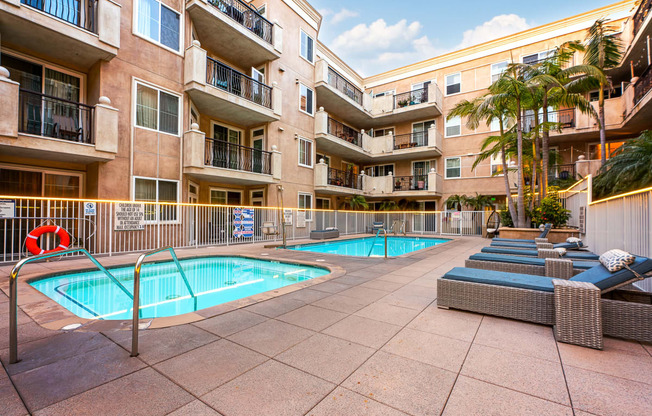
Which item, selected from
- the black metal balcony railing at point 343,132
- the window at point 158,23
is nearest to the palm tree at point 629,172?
the black metal balcony railing at point 343,132

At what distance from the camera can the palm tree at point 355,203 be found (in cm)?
2062

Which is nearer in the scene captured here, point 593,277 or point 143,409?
point 143,409

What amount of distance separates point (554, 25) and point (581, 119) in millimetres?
7250

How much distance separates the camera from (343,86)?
2056 centimetres

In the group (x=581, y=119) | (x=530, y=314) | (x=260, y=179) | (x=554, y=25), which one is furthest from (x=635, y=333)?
(x=554, y=25)

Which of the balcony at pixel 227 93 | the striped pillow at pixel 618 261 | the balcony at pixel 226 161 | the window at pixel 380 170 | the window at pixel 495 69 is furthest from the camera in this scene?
the window at pixel 380 170

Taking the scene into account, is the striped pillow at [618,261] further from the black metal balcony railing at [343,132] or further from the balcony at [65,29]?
the black metal balcony railing at [343,132]

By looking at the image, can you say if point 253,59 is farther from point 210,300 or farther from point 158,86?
point 210,300

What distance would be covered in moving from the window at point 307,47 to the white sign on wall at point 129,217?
13417 mm

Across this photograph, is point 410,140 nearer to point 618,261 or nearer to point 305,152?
point 305,152

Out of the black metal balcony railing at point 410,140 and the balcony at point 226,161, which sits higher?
the black metal balcony railing at point 410,140

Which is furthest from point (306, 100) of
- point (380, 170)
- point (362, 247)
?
point (362, 247)

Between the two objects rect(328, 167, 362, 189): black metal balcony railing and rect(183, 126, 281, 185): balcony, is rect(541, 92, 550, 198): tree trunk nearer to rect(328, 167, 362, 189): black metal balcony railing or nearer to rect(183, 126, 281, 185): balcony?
rect(328, 167, 362, 189): black metal balcony railing

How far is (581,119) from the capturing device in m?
16.5
